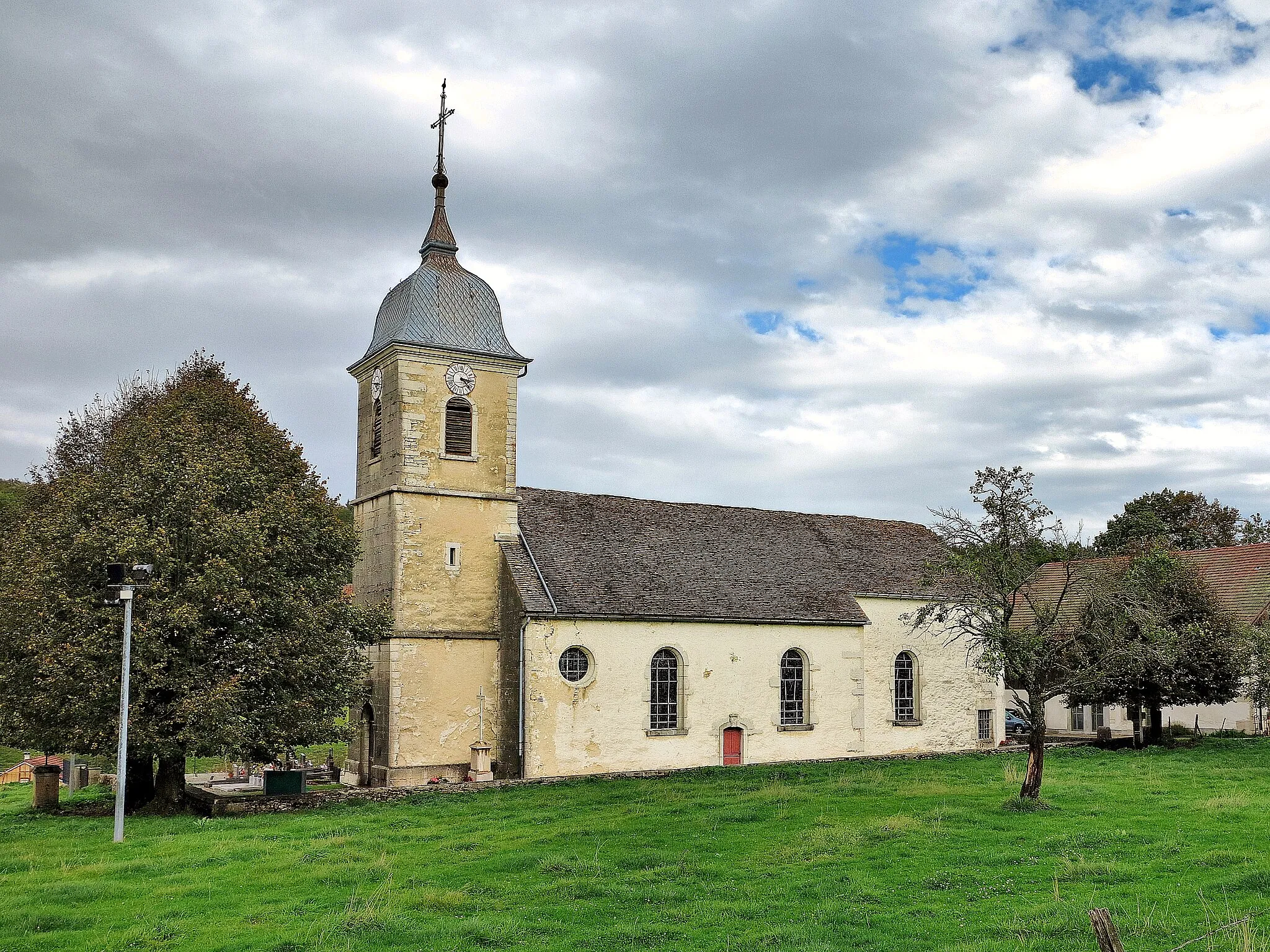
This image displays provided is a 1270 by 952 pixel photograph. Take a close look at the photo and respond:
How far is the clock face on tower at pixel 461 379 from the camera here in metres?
35.2

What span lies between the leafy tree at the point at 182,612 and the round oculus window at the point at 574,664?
Result: 5.93 metres

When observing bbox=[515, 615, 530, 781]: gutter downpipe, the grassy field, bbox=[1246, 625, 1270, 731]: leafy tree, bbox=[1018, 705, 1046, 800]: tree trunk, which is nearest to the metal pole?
the grassy field

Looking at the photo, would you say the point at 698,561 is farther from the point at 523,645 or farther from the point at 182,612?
the point at 182,612

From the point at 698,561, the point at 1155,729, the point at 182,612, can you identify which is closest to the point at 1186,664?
the point at 1155,729

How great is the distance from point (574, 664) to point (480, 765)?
13.3 ft

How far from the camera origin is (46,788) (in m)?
28.7

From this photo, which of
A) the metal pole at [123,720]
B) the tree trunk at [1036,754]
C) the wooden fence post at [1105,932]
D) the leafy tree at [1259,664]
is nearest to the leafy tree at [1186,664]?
the leafy tree at [1259,664]

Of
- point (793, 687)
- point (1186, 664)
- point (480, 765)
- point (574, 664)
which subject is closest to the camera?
point (480, 765)

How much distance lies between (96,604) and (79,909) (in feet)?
37.6

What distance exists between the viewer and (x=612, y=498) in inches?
1596

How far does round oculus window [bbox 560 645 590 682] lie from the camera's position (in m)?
34.0

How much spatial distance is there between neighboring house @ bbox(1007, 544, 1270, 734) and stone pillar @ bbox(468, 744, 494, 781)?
23.4m

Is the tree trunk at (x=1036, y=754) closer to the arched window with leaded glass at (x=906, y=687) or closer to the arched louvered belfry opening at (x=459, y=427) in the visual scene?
the arched window with leaded glass at (x=906, y=687)

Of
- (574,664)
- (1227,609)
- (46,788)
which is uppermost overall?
(1227,609)
